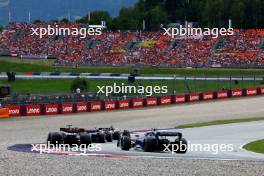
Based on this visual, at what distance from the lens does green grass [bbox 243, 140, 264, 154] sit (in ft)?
97.2

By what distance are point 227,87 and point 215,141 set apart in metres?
37.8

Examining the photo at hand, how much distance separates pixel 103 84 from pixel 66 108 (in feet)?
78.3

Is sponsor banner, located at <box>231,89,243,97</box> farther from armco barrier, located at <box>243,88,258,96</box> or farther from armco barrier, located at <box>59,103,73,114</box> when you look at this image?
armco barrier, located at <box>59,103,73,114</box>

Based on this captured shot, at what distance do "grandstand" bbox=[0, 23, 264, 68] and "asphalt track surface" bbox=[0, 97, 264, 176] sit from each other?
41.6 m

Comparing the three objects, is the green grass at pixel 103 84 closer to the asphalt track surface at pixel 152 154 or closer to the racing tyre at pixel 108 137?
the asphalt track surface at pixel 152 154

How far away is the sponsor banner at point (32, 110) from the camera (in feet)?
161

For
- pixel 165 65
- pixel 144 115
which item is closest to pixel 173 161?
pixel 144 115

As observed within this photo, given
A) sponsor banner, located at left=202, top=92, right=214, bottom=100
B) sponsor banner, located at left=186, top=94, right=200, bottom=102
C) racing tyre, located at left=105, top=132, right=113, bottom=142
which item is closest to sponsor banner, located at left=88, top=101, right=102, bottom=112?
sponsor banner, located at left=186, top=94, right=200, bottom=102

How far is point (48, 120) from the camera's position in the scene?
149 feet

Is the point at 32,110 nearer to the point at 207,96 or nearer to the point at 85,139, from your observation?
the point at 207,96
